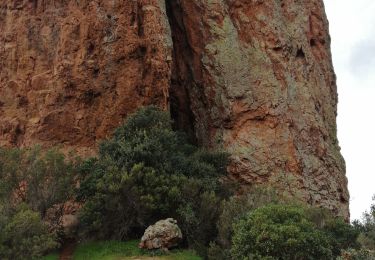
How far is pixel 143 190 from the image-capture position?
77.7 feet

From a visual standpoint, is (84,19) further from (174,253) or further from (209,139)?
(174,253)

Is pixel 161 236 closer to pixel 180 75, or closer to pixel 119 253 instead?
pixel 119 253

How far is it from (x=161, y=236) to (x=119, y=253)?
190 centimetres

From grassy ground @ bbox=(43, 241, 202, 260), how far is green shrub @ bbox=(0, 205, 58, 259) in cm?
362

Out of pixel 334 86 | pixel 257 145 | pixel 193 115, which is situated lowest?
pixel 257 145

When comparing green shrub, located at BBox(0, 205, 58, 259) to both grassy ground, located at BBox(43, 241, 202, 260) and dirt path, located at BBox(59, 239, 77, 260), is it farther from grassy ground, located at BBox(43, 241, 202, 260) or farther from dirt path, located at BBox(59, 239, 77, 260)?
dirt path, located at BBox(59, 239, 77, 260)

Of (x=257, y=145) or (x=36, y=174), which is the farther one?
(x=257, y=145)

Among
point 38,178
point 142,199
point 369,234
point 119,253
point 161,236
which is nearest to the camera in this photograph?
point 161,236

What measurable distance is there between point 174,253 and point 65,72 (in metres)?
12.6

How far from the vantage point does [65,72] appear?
29562 mm

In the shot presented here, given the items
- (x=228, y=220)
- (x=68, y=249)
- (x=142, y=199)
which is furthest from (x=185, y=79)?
(x=228, y=220)

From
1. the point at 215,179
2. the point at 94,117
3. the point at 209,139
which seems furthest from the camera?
the point at 209,139

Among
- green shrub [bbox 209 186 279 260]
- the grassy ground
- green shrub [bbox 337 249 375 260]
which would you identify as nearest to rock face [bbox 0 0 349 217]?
green shrub [bbox 209 186 279 260]

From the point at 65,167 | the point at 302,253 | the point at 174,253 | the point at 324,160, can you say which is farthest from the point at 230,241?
the point at 324,160
